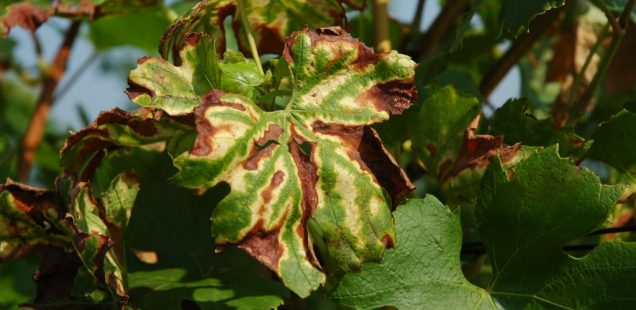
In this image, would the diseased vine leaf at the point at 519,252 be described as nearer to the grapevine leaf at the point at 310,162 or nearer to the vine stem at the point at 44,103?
the grapevine leaf at the point at 310,162

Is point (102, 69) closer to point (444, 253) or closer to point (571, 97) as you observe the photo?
point (571, 97)

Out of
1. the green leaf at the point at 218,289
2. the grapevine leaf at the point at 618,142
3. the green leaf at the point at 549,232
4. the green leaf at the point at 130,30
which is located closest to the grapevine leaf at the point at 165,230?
the green leaf at the point at 218,289

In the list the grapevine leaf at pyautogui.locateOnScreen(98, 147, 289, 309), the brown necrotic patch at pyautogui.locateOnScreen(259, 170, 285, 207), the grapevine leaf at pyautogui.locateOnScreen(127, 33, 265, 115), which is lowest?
the grapevine leaf at pyautogui.locateOnScreen(98, 147, 289, 309)

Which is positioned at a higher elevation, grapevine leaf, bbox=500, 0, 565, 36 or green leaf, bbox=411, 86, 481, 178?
grapevine leaf, bbox=500, 0, 565, 36

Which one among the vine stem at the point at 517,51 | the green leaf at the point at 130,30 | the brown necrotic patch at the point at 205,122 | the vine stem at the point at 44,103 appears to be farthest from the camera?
the green leaf at the point at 130,30

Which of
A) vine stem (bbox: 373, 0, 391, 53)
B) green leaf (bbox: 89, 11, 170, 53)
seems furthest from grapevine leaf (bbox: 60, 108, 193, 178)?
green leaf (bbox: 89, 11, 170, 53)

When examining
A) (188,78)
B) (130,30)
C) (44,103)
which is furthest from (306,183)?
(130,30)

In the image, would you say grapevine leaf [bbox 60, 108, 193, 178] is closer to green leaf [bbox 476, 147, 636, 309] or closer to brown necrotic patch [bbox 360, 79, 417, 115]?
brown necrotic patch [bbox 360, 79, 417, 115]

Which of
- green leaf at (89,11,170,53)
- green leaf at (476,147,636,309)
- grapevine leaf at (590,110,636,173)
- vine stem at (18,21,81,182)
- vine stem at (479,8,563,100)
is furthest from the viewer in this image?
green leaf at (89,11,170,53)
